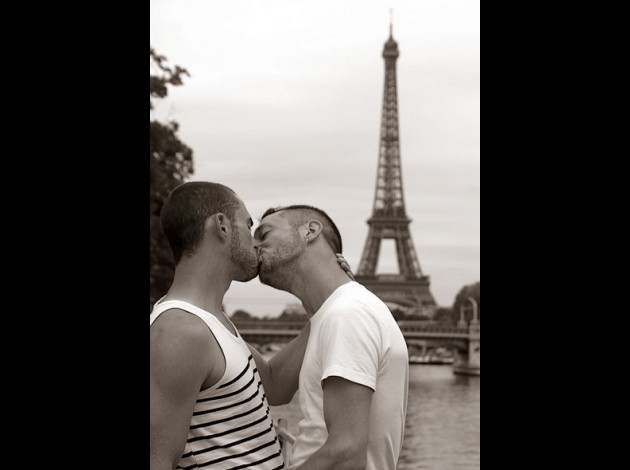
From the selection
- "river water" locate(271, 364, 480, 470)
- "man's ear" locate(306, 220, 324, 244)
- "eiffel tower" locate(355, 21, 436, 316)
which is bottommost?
"river water" locate(271, 364, 480, 470)

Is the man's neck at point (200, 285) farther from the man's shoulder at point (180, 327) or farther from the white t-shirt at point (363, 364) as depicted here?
the white t-shirt at point (363, 364)

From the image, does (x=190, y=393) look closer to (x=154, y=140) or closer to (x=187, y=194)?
(x=187, y=194)

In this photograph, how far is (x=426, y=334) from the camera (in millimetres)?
64312

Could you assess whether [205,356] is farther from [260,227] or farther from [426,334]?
[426,334]

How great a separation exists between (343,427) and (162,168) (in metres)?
18.1

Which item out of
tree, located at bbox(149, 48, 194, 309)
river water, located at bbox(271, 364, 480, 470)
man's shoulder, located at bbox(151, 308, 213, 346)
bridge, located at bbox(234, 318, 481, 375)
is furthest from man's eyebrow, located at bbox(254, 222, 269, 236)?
bridge, located at bbox(234, 318, 481, 375)

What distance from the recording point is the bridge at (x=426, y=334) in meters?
59.8

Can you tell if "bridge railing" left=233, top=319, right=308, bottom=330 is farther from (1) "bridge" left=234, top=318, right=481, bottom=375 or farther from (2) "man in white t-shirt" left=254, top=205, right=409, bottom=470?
(2) "man in white t-shirt" left=254, top=205, right=409, bottom=470

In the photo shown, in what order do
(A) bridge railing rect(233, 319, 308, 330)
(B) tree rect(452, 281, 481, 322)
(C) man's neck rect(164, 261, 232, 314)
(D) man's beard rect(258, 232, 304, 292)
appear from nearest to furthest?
(C) man's neck rect(164, 261, 232, 314), (D) man's beard rect(258, 232, 304, 292), (A) bridge railing rect(233, 319, 308, 330), (B) tree rect(452, 281, 481, 322)

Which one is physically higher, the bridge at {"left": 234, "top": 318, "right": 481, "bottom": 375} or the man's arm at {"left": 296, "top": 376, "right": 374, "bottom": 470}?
the man's arm at {"left": 296, "top": 376, "right": 374, "bottom": 470}

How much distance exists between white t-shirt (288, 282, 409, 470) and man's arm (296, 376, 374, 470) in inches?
2.0

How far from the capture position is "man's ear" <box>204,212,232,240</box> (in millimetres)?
2838

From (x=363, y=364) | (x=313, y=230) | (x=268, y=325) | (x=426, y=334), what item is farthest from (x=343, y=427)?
(x=426, y=334)
